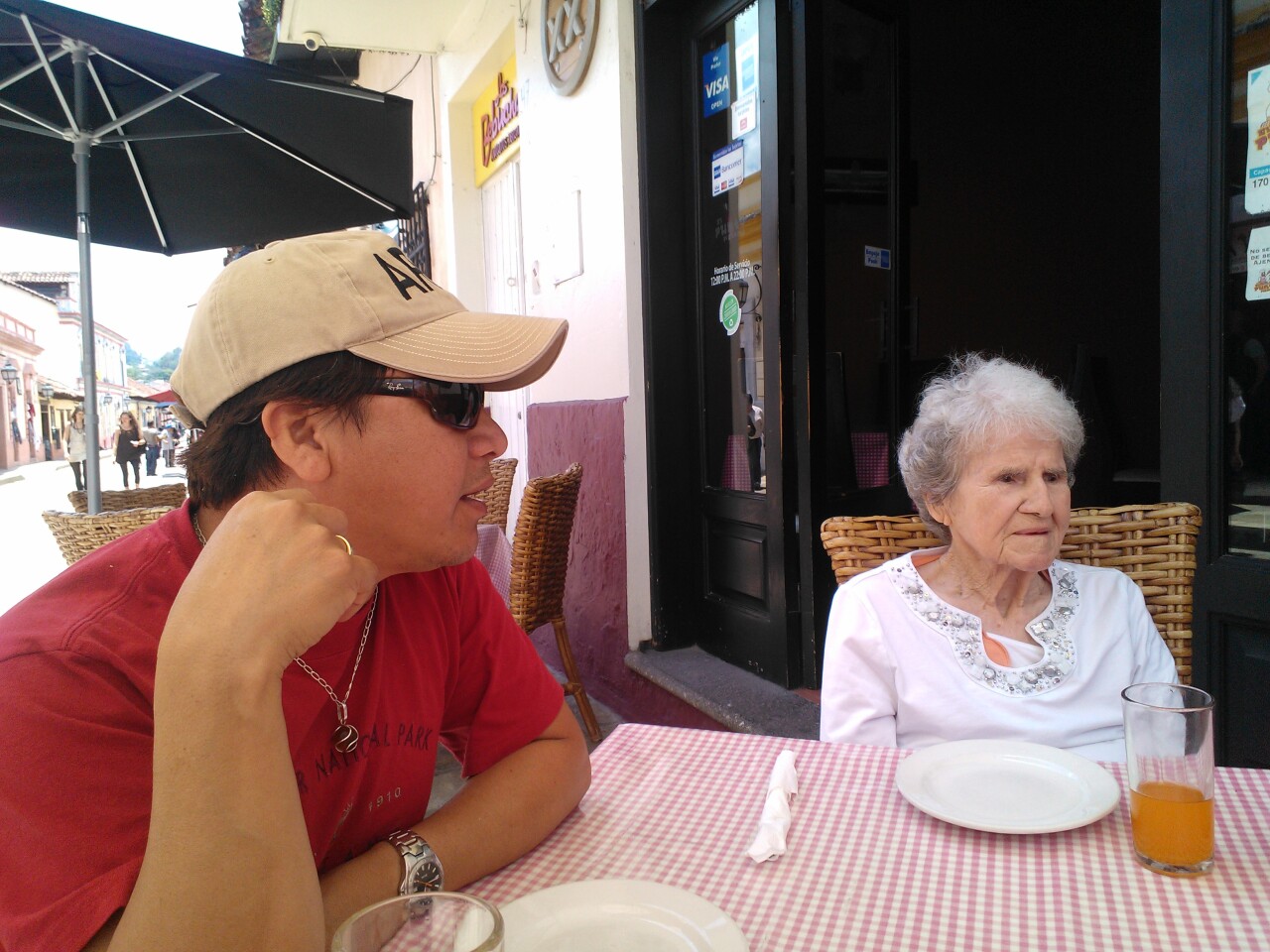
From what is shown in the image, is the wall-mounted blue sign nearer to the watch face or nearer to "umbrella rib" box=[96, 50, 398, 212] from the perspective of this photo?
"umbrella rib" box=[96, 50, 398, 212]

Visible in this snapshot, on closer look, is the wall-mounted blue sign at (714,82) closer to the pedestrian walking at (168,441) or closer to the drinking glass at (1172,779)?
the drinking glass at (1172,779)

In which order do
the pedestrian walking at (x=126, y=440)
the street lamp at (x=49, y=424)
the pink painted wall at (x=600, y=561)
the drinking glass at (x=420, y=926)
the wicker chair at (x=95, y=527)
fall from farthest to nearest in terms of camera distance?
the street lamp at (x=49, y=424)
the pedestrian walking at (x=126, y=440)
the pink painted wall at (x=600, y=561)
the wicker chair at (x=95, y=527)
the drinking glass at (x=420, y=926)

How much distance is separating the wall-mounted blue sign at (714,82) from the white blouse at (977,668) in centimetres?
246

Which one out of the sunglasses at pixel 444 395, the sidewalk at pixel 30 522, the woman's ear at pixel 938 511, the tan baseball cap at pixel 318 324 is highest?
the tan baseball cap at pixel 318 324

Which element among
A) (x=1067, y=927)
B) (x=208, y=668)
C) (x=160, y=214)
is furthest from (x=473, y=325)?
(x=160, y=214)

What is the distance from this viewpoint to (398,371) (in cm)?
110

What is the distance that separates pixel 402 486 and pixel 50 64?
327cm

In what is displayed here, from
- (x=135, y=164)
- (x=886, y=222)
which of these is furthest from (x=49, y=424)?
(x=886, y=222)

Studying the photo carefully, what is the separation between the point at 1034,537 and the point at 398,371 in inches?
53.1

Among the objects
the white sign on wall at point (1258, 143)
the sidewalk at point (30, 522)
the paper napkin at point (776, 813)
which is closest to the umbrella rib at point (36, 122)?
the sidewalk at point (30, 522)

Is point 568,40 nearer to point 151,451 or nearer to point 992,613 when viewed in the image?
point 992,613

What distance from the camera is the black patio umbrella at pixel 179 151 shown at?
10.8 feet

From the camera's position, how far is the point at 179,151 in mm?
3879

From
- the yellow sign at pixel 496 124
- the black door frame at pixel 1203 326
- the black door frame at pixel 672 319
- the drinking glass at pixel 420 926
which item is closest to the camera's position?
the drinking glass at pixel 420 926
